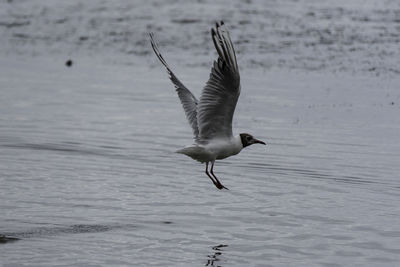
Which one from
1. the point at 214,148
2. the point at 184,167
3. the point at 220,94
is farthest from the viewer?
the point at 184,167

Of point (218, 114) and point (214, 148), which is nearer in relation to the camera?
point (218, 114)

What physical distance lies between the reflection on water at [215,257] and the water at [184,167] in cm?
2

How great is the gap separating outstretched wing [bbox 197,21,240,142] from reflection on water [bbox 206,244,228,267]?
1.64 metres

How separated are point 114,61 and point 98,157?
27.2 ft

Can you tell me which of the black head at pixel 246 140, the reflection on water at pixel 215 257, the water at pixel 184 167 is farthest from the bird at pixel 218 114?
the reflection on water at pixel 215 257

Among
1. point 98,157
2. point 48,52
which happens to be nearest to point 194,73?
point 48,52

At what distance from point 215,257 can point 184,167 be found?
168 inches

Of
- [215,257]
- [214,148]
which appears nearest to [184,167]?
[214,148]

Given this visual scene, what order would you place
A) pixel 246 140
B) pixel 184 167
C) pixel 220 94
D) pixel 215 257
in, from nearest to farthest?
pixel 215 257, pixel 220 94, pixel 246 140, pixel 184 167

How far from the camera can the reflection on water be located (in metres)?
8.26

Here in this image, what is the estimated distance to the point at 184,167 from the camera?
497 inches

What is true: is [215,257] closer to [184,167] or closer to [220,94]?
[220,94]

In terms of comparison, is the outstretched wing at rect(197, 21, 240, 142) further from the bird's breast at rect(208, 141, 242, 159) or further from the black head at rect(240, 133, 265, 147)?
the black head at rect(240, 133, 265, 147)

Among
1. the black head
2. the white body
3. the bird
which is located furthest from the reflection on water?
the black head
